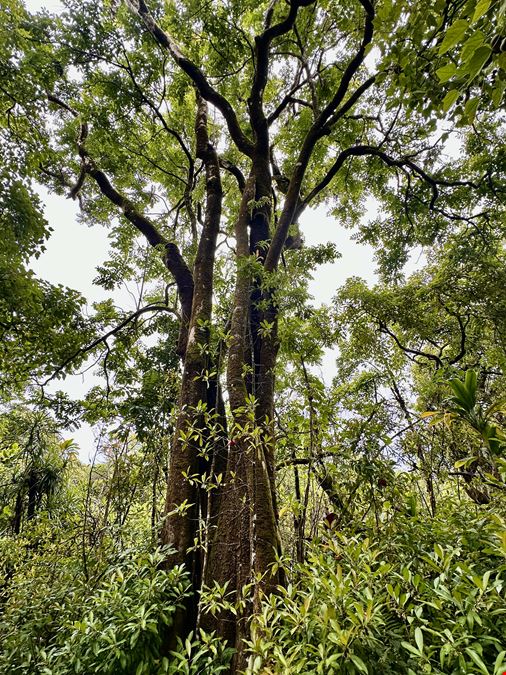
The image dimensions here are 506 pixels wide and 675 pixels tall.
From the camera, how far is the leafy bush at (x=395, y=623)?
1.16 m

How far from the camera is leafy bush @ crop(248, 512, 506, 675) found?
116 centimetres

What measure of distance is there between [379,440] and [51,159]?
20.0 ft

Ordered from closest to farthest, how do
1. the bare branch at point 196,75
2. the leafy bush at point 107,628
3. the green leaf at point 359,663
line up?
the green leaf at point 359,663, the leafy bush at point 107,628, the bare branch at point 196,75

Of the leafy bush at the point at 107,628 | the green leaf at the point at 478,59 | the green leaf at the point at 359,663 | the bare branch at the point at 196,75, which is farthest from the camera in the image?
the bare branch at the point at 196,75

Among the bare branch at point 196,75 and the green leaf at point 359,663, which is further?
the bare branch at point 196,75

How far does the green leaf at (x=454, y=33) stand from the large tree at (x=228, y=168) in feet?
3.43

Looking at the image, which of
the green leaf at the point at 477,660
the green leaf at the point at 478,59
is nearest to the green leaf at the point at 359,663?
the green leaf at the point at 477,660

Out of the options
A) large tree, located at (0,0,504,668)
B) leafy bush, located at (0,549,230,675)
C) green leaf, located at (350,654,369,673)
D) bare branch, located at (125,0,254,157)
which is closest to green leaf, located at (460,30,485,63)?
large tree, located at (0,0,504,668)

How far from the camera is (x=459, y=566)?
1.39 meters

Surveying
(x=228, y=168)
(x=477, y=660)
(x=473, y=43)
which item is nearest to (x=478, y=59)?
(x=473, y=43)

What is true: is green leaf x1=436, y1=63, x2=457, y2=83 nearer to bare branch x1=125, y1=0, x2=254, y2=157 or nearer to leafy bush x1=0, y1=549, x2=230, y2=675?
leafy bush x1=0, y1=549, x2=230, y2=675

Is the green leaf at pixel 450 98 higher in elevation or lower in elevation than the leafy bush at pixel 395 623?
higher

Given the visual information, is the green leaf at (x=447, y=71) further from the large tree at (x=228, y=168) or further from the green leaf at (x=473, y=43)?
the large tree at (x=228, y=168)

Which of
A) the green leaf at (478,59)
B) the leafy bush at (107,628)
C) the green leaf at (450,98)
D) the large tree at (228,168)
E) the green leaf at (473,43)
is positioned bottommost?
the leafy bush at (107,628)
